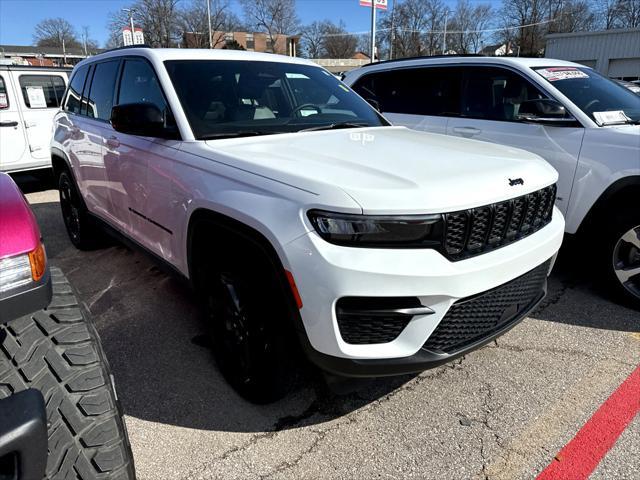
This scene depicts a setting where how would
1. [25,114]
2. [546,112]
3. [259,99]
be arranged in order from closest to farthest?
1. [259,99]
2. [546,112]
3. [25,114]

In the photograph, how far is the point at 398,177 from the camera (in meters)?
2.06

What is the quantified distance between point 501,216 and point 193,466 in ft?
5.92

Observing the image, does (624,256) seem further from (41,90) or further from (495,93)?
(41,90)

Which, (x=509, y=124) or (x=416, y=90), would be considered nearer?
(x=509, y=124)

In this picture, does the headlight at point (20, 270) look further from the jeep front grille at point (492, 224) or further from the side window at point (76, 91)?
the side window at point (76, 91)

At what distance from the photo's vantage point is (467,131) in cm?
473

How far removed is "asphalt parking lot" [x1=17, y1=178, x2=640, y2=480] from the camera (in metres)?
2.16

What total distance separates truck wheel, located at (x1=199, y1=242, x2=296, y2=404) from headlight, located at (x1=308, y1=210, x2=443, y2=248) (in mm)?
348

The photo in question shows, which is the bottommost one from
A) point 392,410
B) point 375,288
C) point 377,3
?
point 392,410

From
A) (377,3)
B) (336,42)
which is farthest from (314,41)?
(377,3)

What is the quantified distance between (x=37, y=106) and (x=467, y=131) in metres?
6.86

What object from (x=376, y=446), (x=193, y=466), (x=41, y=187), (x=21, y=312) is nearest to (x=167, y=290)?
(x=193, y=466)

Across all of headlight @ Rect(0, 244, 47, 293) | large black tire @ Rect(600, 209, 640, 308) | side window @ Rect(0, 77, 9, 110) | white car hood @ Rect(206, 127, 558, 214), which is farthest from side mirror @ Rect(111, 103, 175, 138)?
side window @ Rect(0, 77, 9, 110)

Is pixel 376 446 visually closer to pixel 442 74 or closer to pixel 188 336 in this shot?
pixel 188 336
